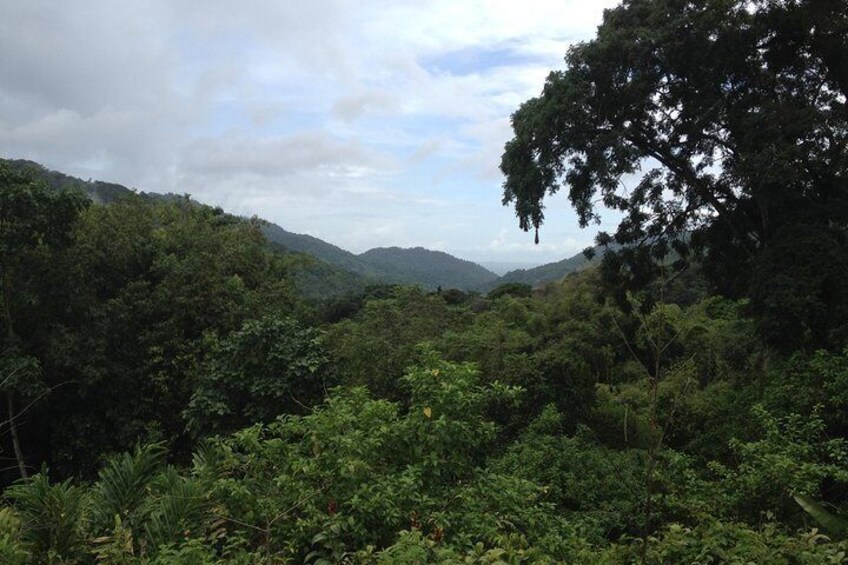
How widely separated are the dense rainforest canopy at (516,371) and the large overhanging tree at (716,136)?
48 mm

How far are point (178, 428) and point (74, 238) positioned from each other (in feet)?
14.6

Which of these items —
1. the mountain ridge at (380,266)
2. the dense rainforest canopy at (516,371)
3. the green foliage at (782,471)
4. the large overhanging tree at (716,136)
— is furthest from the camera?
the mountain ridge at (380,266)

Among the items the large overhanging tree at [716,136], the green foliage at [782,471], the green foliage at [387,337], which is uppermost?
the large overhanging tree at [716,136]

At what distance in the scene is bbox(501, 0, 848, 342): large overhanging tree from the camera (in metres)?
8.32

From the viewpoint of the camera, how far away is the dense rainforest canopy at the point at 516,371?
421 centimetres

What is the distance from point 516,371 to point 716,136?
18.2 ft

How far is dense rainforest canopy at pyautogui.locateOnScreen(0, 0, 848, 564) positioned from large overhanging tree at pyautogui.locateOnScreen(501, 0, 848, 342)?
0.05m

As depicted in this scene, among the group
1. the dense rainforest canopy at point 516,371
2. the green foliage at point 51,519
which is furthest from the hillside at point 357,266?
the green foliage at point 51,519

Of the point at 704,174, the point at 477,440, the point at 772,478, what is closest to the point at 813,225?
the point at 704,174

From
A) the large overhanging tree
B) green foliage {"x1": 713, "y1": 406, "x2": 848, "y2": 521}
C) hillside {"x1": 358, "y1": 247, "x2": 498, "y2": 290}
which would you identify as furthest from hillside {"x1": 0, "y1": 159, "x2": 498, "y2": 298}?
green foliage {"x1": 713, "y1": 406, "x2": 848, "y2": 521}

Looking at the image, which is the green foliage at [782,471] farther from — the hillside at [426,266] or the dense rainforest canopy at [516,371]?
the hillside at [426,266]

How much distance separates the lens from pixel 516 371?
34.1 feet

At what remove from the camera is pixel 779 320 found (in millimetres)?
8125

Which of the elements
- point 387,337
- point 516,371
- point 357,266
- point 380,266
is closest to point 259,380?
point 387,337
